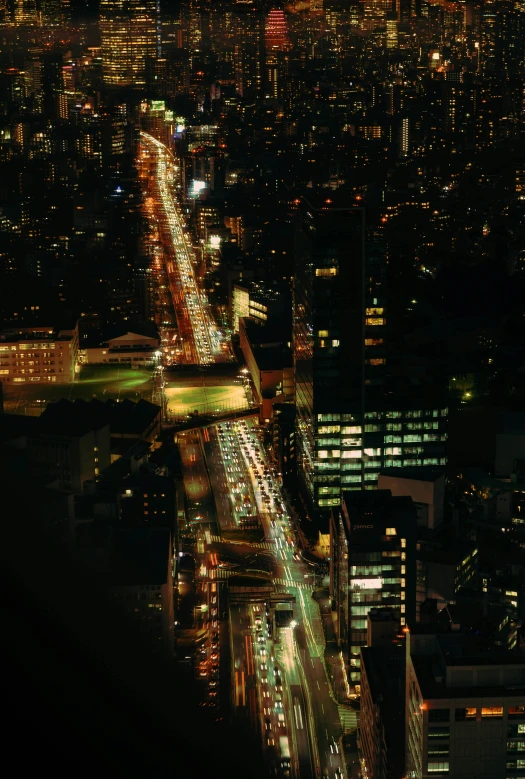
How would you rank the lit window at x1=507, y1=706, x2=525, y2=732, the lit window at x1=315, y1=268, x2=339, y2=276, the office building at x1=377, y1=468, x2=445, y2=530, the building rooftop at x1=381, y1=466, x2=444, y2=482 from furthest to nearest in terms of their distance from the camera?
the lit window at x1=315, y1=268, x2=339, y2=276, the building rooftop at x1=381, y1=466, x2=444, y2=482, the office building at x1=377, y1=468, x2=445, y2=530, the lit window at x1=507, y1=706, x2=525, y2=732

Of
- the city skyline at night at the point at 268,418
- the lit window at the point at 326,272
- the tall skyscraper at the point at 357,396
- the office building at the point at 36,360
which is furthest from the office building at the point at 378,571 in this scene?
the office building at the point at 36,360

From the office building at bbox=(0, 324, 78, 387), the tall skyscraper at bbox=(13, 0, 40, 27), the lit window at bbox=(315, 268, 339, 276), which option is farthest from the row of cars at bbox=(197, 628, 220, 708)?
the tall skyscraper at bbox=(13, 0, 40, 27)

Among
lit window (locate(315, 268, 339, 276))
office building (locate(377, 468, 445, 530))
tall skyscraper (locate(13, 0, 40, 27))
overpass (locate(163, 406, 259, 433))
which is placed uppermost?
tall skyscraper (locate(13, 0, 40, 27))

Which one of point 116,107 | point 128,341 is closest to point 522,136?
point 116,107

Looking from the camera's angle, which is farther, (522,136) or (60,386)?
(522,136)

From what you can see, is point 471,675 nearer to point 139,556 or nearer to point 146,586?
point 146,586

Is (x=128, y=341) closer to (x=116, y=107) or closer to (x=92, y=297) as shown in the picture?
(x=92, y=297)

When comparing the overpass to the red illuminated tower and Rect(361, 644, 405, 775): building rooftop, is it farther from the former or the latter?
the red illuminated tower

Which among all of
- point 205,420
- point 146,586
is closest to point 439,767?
point 146,586
